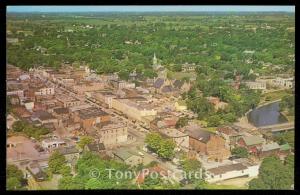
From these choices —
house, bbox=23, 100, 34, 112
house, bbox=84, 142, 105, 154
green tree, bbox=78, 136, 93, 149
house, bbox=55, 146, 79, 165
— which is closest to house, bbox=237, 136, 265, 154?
house, bbox=84, 142, 105, 154

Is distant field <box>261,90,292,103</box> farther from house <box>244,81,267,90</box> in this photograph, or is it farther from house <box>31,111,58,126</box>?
house <box>31,111,58,126</box>

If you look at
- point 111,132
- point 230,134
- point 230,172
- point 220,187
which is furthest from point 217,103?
point 111,132

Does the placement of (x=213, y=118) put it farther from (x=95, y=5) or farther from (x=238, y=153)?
(x=95, y=5)

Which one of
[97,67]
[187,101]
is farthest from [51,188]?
[187,101]

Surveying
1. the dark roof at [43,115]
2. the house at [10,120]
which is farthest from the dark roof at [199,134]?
the house at [10,120]

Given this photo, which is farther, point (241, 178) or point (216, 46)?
point (216, 46)

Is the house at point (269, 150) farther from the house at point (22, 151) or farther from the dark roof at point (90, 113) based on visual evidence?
the house at point (22, 151)
